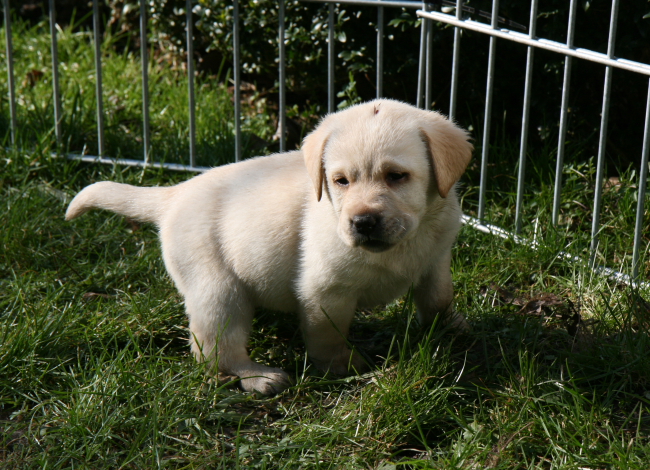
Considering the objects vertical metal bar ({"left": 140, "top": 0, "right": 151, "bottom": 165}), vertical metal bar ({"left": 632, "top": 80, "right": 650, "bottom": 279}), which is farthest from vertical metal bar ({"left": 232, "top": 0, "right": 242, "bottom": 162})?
vertical metal bar ({"left": 632, "top": 80, "right": 650, "bottom": 279})

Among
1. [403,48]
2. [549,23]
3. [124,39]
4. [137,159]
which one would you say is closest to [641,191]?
[549,23]

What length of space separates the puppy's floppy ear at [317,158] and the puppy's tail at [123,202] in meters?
0.93

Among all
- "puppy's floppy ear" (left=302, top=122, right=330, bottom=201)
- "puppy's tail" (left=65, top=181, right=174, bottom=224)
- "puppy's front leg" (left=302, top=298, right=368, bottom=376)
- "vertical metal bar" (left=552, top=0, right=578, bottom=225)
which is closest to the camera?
"puppy's floppy ear" (left=302, top=122, right=330, bottom=201)

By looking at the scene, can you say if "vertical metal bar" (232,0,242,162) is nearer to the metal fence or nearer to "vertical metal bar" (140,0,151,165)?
the metal fence

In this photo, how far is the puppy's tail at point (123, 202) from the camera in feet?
11.8

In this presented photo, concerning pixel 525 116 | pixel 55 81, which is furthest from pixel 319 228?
pixel 55 81

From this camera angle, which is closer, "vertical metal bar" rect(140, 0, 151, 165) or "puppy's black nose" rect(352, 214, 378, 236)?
"puppy's black nose" rect(352, 214, 378, 236)

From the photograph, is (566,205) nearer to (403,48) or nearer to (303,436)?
(403,48)

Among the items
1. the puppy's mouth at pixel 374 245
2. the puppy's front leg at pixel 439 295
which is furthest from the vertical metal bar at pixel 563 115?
the puppy's mouth at pixel 374 245

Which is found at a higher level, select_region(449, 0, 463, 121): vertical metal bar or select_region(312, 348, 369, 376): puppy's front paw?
select_region(449, 0, 463, 121): vertical metal bar

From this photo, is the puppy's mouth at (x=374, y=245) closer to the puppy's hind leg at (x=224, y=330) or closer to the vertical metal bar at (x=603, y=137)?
the puppy's hind leg at (x=224, y=330)

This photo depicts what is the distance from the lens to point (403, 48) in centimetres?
496

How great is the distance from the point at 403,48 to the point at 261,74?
160 centimetres

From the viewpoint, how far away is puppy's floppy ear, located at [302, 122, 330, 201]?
2.97m
